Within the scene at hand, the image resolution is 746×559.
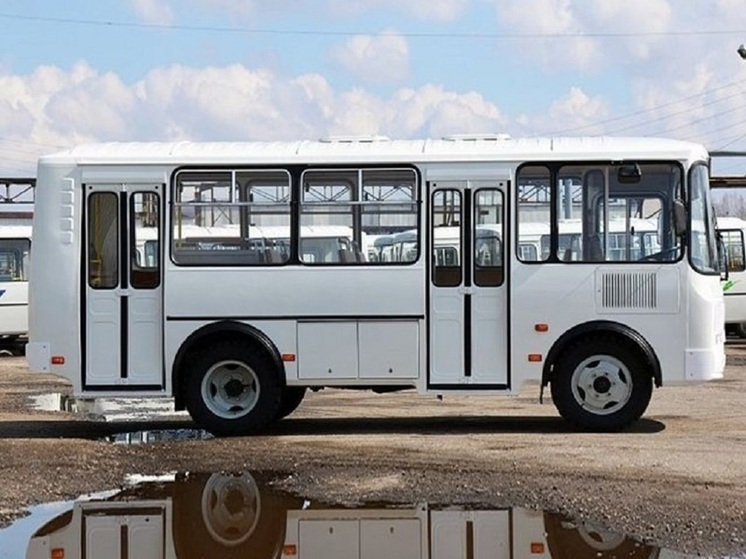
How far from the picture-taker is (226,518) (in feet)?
33.6

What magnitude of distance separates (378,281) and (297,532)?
549 cm

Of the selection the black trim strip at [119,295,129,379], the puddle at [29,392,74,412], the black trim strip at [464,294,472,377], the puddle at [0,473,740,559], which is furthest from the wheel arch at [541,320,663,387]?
the puddle at [29,392,74,412]

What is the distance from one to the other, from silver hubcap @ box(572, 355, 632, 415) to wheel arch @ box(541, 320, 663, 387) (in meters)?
0.27

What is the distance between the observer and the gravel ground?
1038 centimetres

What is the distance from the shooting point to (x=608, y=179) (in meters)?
14.9

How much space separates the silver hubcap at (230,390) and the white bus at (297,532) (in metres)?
4.02

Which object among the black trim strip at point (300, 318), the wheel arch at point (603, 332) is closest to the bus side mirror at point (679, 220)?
the wheel arch at point (603, 332)

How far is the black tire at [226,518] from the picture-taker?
9234mm

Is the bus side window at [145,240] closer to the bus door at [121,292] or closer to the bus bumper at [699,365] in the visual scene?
the bus door at [121,292]

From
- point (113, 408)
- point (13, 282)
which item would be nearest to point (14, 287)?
point (13, 282)

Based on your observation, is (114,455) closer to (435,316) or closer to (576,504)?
(435,316)

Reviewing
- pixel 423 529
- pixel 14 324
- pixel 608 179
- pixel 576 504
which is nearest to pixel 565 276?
pixel 608 179

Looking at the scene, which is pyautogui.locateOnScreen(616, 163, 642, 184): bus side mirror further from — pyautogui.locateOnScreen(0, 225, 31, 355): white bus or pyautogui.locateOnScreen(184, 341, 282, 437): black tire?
pyautogui.locateOnScreen(0, 225, 31, 355): white bus

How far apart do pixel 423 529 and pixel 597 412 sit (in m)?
5.49
